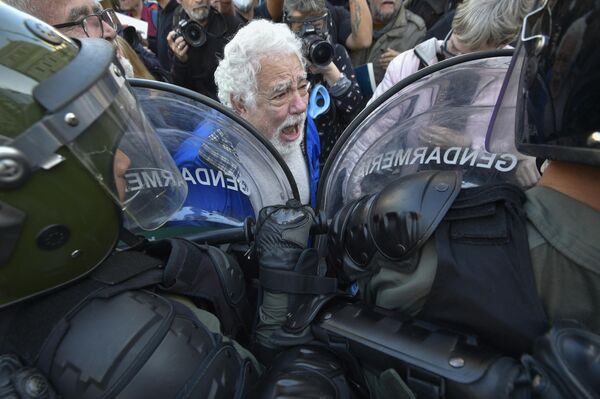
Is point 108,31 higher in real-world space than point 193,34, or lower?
higher

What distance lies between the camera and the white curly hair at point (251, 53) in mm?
1834

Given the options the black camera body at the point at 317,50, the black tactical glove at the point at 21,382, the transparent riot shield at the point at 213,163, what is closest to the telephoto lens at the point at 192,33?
the black camera body at the point at 317,50

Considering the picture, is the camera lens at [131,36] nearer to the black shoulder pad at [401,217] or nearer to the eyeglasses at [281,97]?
the eyeglasses at [281,97]

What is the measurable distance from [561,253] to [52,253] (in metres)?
1.01

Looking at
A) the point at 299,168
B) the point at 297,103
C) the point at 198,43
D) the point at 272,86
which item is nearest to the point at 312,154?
the point at 299,168

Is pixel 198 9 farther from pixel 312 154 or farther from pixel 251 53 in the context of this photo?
pixel 312 154

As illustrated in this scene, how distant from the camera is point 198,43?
277cm

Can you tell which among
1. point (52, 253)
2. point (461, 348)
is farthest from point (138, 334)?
point (461, 348)

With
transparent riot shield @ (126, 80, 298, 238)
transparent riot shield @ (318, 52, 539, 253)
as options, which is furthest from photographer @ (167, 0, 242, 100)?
transparent riot shield @ (318, 52, 539, 253)

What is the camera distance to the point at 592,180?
2.43 feet

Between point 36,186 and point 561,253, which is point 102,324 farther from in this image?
point 561,253

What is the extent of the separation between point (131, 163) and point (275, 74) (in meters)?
1.00

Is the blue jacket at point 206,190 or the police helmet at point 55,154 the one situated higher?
the police helmet at point 55,154

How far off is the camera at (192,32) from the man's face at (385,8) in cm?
136
